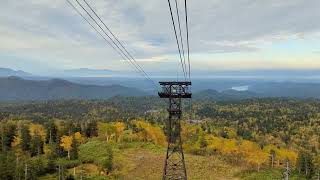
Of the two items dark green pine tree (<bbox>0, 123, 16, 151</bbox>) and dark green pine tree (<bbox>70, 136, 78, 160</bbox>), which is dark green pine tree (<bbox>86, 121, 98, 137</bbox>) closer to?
dark green pine tree (<bbox>0, 123, 16, 151</bbox>)

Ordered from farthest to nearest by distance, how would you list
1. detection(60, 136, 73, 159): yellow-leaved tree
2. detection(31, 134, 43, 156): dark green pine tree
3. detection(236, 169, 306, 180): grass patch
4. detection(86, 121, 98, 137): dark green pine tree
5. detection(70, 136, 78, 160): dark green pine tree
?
detection(86, 121, 98, 137): dark green pine tree < detection(31, 134, 43, 156): dark green pine tree < detection(60, 136, 73, 159): yellow-leaved tree < detection(70, 136, 78, 160): dark green pine tree < detection(236, 169, 306, 180): grass patch

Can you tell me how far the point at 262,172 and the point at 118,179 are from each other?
96.0 ft

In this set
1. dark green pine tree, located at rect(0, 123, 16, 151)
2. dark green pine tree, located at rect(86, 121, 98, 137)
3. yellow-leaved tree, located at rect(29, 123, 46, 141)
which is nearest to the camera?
dark green pine tree, located at rect(0, 123, 16, 151)

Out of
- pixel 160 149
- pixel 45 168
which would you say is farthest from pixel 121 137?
pixel 45 168

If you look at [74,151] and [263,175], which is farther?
[74,151]

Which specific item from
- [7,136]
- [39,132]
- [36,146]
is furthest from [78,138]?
[39,132]

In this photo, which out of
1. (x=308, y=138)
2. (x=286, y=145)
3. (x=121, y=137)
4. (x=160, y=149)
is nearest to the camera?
(x=160, y=149)

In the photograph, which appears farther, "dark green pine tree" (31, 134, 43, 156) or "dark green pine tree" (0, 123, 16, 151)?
"dark green pine tree" (0, 123, 16, 151)

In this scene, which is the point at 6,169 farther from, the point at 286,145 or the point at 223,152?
the point at 286,145

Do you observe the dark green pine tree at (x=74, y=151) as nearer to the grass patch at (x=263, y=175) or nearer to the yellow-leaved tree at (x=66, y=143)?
the yellow-leaved tree at (x=66, y=143)

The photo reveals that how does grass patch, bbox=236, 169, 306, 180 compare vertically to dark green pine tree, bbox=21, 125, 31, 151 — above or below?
below

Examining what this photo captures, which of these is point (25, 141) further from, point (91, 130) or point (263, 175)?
point (263, 175)

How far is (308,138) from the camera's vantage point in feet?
596

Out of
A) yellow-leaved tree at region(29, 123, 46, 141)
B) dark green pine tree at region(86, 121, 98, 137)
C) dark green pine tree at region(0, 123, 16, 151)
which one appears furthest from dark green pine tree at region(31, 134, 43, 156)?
dark green pine tree at region(86, 121, 98, 137)
